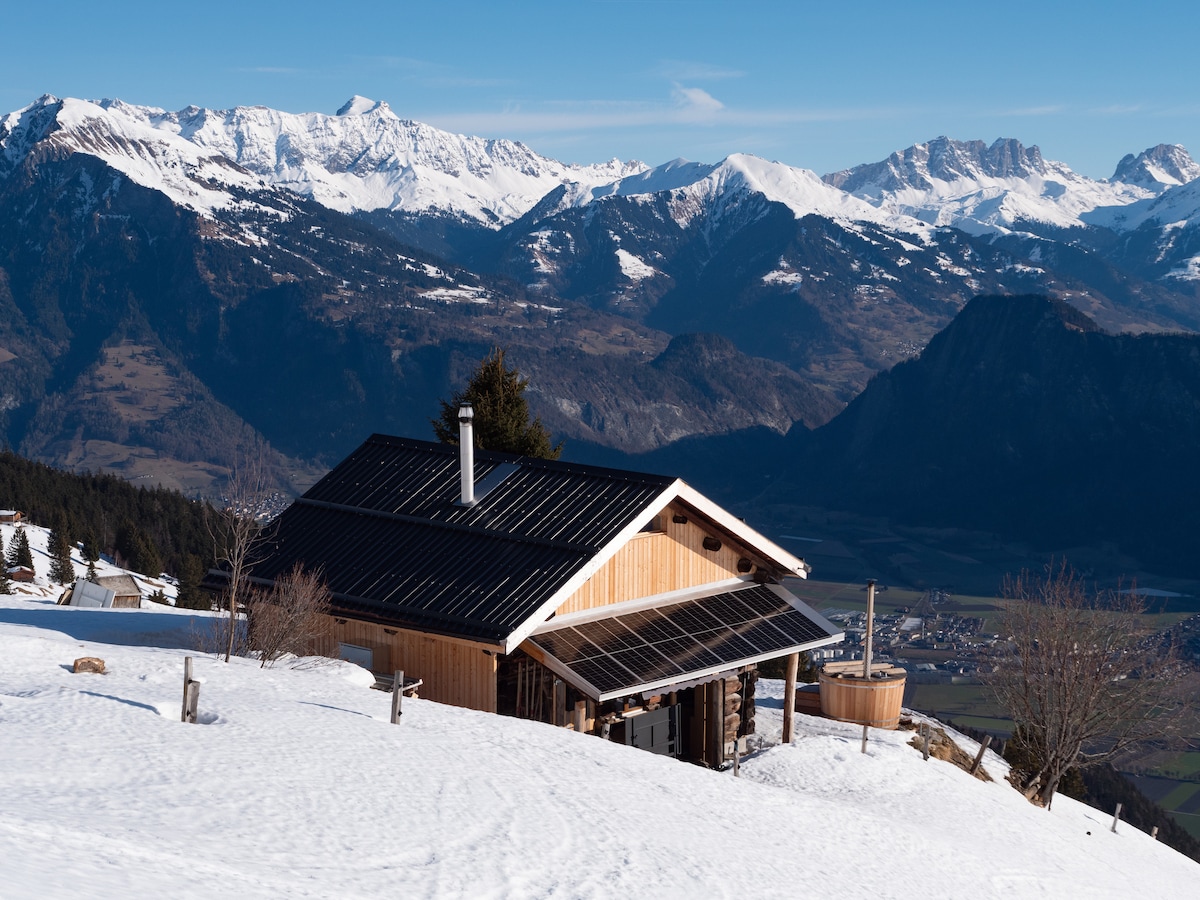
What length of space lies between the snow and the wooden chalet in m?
1.88

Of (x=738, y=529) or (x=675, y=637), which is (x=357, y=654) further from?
(x=738, y=529)

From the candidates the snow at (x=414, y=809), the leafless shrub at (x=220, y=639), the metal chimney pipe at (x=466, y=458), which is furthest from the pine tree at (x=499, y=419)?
the snow at (x=414, y=809)

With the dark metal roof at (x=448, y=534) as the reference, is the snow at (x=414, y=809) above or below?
below

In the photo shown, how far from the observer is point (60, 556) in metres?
114

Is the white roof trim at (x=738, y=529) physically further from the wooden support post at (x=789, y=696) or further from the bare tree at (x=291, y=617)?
the bare tree at (x=291, y=617)

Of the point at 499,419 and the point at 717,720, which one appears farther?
the point at 499,419

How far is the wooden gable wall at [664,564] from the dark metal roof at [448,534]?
1387mm

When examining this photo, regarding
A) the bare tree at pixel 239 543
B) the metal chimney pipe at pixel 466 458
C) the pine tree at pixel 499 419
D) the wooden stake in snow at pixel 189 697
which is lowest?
the wooden stake in snow at pixel 189 697

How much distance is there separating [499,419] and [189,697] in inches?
1140

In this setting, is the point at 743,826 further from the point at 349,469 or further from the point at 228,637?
the point at 349,469

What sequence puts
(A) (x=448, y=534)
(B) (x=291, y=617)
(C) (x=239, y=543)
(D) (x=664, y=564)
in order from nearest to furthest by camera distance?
(B) (x=291, y=617)
(C) (x=239, y=543)
(A) (x=448, y=534)
(D) (x=664, y=564)

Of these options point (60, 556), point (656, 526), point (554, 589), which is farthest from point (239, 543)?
point (60, 556)

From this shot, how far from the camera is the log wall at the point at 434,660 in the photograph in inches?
1148

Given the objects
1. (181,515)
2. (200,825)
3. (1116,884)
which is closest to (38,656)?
(200,825)
